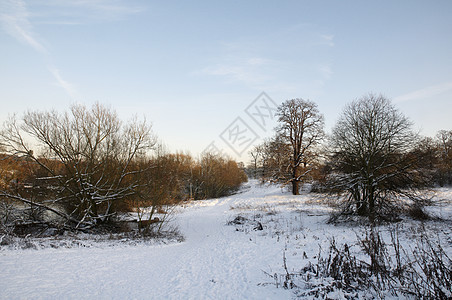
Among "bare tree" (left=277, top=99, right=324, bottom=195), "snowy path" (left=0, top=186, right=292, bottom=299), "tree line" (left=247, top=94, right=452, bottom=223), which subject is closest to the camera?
"snowy path" (left=0, top=186, right=292, bottom=299)

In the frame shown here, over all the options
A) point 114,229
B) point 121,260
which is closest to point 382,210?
point 121,260

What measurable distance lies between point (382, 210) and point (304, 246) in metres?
6.36

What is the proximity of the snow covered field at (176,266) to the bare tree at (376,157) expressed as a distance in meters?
1.77

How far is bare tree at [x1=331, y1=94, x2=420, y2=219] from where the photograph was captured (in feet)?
40.7

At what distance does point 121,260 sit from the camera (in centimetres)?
844

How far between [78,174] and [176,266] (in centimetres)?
895

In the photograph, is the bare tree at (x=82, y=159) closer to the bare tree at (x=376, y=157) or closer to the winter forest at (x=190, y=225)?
the winter forest at (x=190, y=225)

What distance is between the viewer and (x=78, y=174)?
44.1 feet

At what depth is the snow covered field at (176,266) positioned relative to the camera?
5.62 metres

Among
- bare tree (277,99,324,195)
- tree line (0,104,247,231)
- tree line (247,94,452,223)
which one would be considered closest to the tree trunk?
bare tree (277,99,324,195)

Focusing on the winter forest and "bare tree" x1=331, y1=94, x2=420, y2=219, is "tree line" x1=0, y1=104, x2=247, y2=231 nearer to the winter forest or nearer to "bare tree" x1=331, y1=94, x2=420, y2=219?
the winter forest

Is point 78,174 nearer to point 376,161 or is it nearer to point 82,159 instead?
point 82,159

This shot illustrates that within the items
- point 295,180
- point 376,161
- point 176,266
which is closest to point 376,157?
point 376,161

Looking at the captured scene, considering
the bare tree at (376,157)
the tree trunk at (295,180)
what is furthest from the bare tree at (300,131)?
the bare tree at (376,157)
